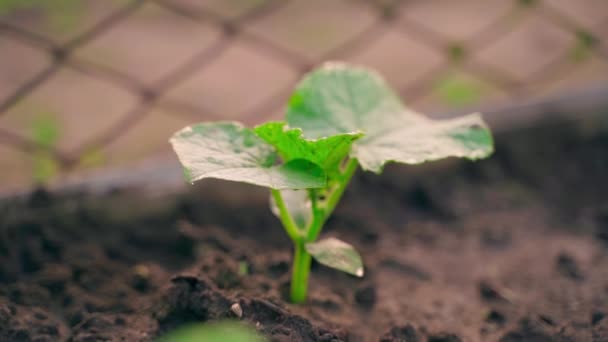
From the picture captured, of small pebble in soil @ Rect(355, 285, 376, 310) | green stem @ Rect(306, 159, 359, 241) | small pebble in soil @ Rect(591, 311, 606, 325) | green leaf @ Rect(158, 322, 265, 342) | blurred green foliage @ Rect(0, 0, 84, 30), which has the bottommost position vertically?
small pebble in soil @ Rect(591, 311, 606, 325)

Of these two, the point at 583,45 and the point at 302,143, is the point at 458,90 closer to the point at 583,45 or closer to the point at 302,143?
the point at 583,45

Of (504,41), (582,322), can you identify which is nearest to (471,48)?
(504,41)

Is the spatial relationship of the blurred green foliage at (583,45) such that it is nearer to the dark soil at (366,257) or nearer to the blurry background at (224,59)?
the blurry background at (224,59)

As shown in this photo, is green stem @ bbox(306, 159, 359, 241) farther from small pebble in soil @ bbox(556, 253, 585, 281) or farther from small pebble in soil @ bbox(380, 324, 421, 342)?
small pebble in soil @ bbox(556, 253, 585, 281)

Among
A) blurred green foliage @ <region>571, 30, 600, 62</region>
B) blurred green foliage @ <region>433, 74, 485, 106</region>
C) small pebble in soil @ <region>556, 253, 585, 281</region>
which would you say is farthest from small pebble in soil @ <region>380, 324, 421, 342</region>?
blurred green foliage @ <region>571, 30, 600, 62</region>

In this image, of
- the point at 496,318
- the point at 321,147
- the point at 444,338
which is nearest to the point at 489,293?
the point at 496,318

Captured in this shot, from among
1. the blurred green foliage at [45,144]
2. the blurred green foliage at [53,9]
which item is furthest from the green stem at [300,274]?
the blurred green foliage at [53,9]

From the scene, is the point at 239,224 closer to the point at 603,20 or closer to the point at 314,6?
the point at 314,6
